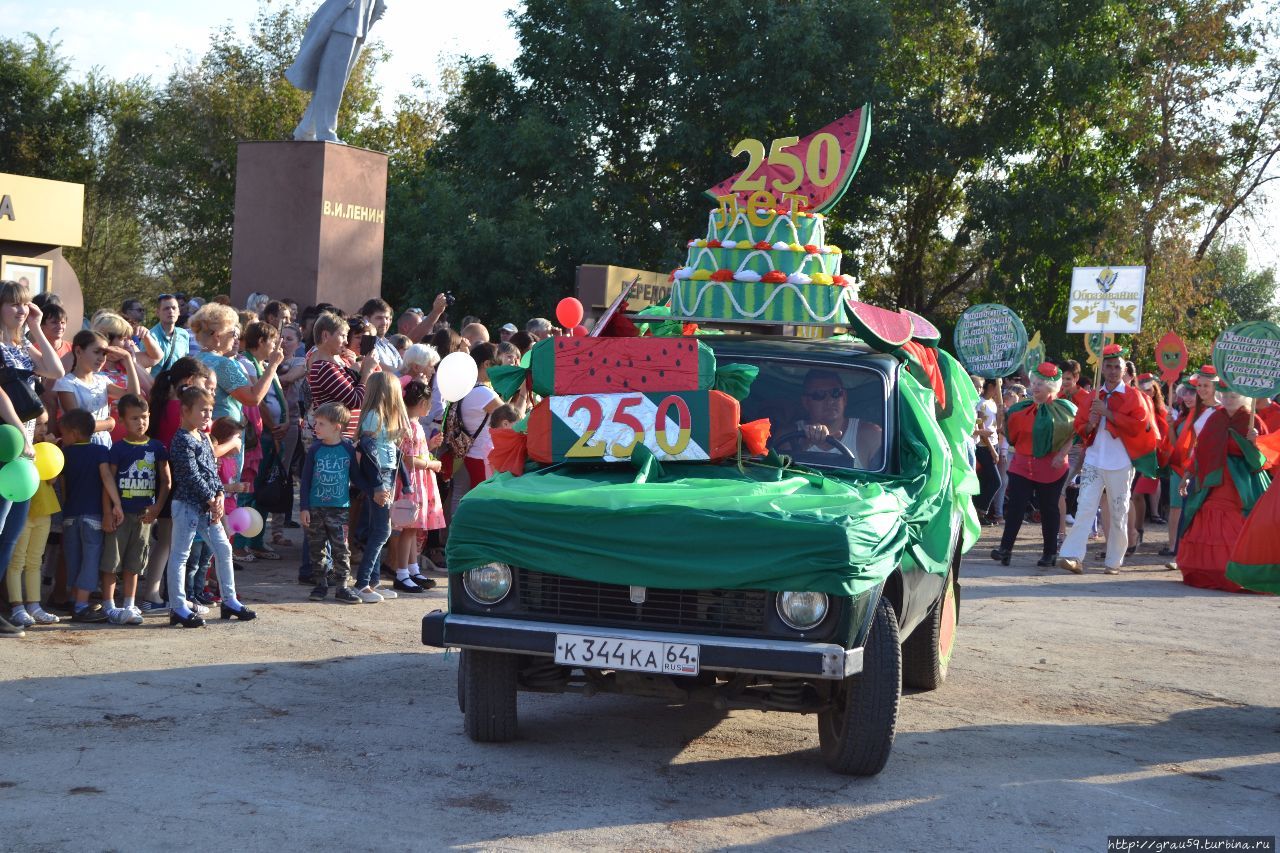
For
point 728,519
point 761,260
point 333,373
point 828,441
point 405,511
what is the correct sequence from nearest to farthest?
1. point 728,519
2. point 828,441
3. point 761,260
4. point 405,511
5. point 333,373

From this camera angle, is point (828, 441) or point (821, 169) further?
point (821, 169)

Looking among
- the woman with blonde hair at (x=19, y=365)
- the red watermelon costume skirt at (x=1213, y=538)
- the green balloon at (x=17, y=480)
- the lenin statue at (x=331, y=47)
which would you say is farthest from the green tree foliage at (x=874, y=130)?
the green balloon at (x=17, y=480)

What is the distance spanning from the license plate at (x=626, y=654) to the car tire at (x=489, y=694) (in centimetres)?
54

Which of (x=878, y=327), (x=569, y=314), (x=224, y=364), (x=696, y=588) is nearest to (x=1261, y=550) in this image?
(x=878, y=327)

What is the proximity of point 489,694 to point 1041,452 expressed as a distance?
9.59 metres

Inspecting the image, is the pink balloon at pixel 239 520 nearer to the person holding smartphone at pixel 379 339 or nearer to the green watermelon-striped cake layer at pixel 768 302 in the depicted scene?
the person holding smartphone at pixel 379 339

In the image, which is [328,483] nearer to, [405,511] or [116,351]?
[405,511]

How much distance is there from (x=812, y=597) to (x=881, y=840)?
97 cm

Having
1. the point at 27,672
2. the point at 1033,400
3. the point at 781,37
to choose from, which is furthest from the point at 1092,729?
the point at 781,37

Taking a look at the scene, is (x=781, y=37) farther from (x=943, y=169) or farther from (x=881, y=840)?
(x=881, y=840)

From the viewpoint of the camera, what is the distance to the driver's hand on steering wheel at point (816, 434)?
7.04 metres

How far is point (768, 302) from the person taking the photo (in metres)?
8.11

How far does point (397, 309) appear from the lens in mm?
29547

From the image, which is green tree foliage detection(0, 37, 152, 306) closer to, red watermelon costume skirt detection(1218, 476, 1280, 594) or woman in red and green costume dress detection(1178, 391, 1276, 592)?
woman in red and green costume dress detection(1178, 391, 1276, 592)
